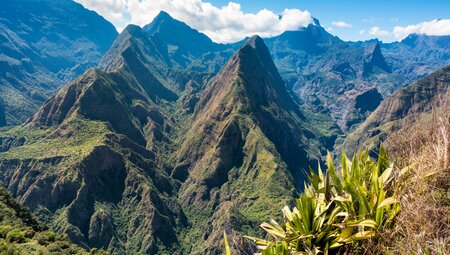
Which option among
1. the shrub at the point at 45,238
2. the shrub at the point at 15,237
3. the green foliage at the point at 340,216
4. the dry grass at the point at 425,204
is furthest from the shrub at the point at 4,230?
the dry grass at the point at 425,204

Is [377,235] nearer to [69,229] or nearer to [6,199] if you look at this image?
[6,199]

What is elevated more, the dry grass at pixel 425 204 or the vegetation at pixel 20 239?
the dry grass at pixel 425 204

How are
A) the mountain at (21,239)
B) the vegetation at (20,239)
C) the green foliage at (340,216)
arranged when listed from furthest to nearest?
1. the mountain at (21,239)
2. the vegetation at (20,239)
3. the green foliage at (340,216)

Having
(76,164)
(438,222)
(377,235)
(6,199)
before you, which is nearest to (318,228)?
(377,235)

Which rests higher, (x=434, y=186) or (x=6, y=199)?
(x=434, y=186)

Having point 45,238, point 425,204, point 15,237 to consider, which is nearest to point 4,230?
point 15,237

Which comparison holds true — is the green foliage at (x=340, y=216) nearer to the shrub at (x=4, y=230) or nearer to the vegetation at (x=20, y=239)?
the vegetation at (x=20, y=239)
